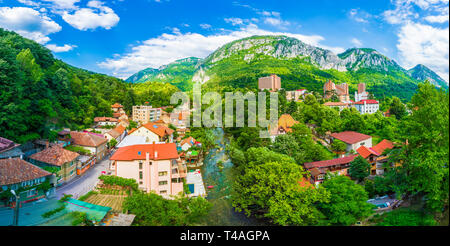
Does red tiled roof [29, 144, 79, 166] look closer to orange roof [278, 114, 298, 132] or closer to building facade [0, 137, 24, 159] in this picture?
building facade [0, 137, 24, 159]

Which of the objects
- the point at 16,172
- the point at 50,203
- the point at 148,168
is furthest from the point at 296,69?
the point at 16,172

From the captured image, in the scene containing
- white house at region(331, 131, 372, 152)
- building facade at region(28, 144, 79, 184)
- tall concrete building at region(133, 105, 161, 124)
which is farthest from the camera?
tall concrete building at region(133, 105, 161, 124)

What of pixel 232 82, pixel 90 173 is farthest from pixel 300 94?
pixel 90 173

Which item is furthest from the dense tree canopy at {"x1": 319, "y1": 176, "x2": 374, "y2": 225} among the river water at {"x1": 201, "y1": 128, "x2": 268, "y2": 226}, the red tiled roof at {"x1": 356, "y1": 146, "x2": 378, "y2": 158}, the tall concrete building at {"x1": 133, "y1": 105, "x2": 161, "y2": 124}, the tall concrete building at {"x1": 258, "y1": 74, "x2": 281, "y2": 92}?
the tall concrete building at {"x1": 258, "y1": 74, "x2": 281, "y2": 92}

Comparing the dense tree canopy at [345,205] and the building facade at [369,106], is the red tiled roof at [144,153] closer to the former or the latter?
the dense tree canopy at [345,205]

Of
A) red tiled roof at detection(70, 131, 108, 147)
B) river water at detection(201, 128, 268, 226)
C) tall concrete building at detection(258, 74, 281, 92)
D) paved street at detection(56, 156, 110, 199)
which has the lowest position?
river water at detection(201, 128, 268, 226)
